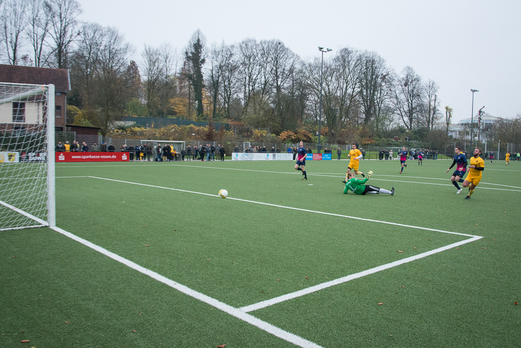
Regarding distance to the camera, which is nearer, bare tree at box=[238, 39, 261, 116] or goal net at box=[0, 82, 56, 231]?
goal net at box=[0, 82, 56, 231]

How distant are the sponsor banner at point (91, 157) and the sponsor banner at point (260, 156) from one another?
1335cm

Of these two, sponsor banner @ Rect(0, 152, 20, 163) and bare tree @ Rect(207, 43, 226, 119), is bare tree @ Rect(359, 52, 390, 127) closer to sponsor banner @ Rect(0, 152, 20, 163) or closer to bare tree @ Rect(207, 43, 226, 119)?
bare tree @ Rect(207, 43, 226, 119)

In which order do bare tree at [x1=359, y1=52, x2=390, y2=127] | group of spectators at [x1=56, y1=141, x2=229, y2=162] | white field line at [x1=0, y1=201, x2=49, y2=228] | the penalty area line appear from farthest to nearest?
1. bare tree at [x1=359, y1=52, x2=390, y2=127]
2. group of spectators at [x1=56, y1=141, x2=229, y2=162]
3. white field line at [x1=0, y1=201, x2=49, y2=228]
4. the penalty area line

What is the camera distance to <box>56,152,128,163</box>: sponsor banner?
30.4 m

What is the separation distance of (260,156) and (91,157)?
20.0 meters

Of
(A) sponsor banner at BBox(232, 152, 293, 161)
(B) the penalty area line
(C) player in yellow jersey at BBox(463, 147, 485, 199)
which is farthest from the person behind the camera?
(A) sponsor banner at BBox(232, 152, 293, 161)

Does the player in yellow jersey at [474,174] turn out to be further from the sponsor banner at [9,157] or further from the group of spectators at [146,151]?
the group of spectators at [146,151]

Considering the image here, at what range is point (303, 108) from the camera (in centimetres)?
6366

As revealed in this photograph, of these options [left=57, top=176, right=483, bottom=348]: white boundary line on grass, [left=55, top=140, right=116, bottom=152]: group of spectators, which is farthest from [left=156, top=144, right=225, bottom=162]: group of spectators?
[left=57, top=176, right=483, bottom=348]: white boundary line on grass

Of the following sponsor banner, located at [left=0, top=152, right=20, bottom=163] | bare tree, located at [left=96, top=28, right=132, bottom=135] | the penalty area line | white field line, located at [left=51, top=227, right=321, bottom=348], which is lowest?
white field line, located at [left=51, top=227, right=321, bottom=348]

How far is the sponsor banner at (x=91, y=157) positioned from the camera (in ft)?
99.9

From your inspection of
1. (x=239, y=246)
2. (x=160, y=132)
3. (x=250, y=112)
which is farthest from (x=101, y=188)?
(x=250, y=112)

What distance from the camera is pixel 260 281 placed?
14.3 ft

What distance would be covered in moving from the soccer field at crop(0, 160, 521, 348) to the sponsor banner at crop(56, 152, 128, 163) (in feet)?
81.5
